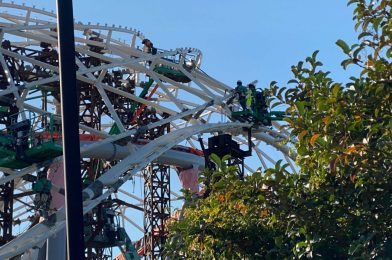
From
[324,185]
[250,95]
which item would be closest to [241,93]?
[250,95]

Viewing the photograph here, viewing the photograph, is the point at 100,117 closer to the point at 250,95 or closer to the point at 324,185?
the point at 250,95

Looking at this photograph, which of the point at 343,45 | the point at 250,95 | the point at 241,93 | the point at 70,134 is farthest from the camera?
the point at 241,93

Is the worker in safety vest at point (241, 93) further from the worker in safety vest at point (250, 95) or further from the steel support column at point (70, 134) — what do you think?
the steel support column at point (70, 134)

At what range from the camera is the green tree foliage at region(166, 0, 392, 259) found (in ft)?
38.1

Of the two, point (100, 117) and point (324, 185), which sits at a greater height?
point (100, 117)

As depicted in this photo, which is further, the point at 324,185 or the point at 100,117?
the point at 100,117

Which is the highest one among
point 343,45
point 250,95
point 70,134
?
point 250,95

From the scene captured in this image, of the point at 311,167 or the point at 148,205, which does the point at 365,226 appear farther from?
the point at 148,205

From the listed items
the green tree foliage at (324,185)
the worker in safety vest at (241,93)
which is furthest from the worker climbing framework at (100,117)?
the green tree foliage at (324,185)

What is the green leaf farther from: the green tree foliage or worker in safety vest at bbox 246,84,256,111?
worker in safety vest at bbox 246,84,256,111

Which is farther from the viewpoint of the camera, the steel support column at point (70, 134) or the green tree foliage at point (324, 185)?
the green tree foliage at point (324, 185)

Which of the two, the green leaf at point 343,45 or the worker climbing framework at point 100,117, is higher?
the worker climbing framework at point 100,117

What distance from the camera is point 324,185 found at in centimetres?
1273

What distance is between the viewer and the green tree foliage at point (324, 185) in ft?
38.1
